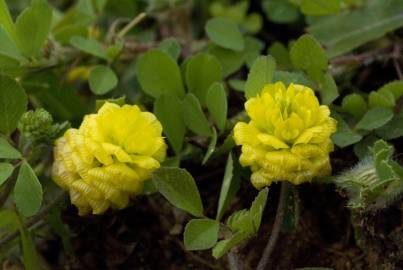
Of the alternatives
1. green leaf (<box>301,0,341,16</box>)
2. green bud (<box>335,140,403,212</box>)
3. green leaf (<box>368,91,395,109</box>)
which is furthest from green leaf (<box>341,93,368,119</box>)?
green leaf (<box>301,0,341,16</box>)

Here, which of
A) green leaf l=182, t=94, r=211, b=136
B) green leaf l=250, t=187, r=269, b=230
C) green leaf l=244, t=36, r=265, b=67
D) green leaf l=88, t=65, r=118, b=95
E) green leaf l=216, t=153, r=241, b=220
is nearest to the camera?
green leaf l=250, t=187, r=269, b=230

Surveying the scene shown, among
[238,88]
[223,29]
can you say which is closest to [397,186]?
[238,88]

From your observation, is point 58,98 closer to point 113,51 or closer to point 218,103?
point 113,51

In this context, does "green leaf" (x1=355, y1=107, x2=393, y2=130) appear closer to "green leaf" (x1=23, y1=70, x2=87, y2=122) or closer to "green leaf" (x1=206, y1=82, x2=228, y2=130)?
"green leaf" (x1=206, y1=82, x2=228, y2=130)

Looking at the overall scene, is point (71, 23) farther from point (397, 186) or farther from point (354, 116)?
point (397, 186)

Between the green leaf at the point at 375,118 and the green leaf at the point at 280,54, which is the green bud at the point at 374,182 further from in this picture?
the green leaf at the point at 280,54

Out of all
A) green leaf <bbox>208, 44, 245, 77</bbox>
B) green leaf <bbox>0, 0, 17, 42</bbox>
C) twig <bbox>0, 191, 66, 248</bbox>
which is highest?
green leaf <bbox>0, 0, 17, 42</bbox>

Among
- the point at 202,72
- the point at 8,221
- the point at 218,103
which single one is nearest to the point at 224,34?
the point at 202,72
